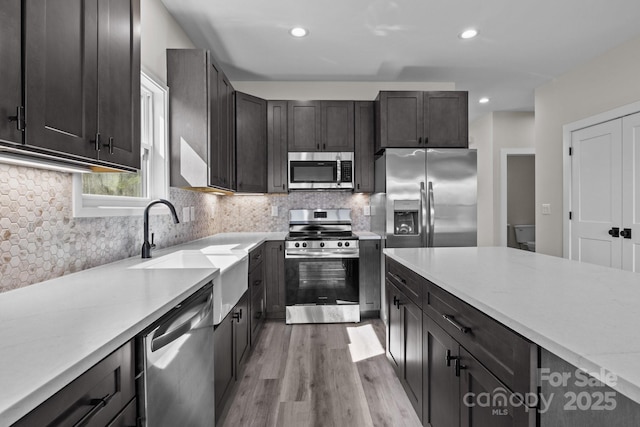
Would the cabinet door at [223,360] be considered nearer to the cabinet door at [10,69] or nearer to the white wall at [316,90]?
the cabinet door at [10,69]

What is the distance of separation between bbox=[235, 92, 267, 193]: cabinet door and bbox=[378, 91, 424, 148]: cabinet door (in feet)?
4.33

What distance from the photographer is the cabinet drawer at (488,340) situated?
871mm

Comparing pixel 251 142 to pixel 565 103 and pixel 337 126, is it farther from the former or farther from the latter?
pixel 565 103

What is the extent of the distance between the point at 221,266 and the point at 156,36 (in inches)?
71.7

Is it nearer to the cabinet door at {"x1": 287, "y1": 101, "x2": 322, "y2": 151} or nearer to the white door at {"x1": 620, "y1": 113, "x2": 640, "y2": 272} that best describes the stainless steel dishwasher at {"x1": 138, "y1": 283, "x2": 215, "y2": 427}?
the cabinet door at {"x1": 287, "y1": 101, "x2": 322, "y2": 151}

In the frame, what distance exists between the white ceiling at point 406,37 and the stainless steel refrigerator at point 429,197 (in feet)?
3.31

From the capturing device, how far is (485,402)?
3.52 ft

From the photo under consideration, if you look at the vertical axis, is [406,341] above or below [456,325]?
below

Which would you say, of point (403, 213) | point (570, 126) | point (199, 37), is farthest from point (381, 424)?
point (570, 126)

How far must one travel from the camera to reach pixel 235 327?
7.04 feet

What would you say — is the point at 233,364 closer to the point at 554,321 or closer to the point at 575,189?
the point at 554,321

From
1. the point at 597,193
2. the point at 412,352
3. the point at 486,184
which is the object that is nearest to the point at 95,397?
the point at 412,352

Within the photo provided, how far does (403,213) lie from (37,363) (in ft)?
10.5

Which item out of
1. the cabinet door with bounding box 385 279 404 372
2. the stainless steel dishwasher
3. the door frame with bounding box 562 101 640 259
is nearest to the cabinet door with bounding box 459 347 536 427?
the cabinet door with bounding box 385 279 404 372
